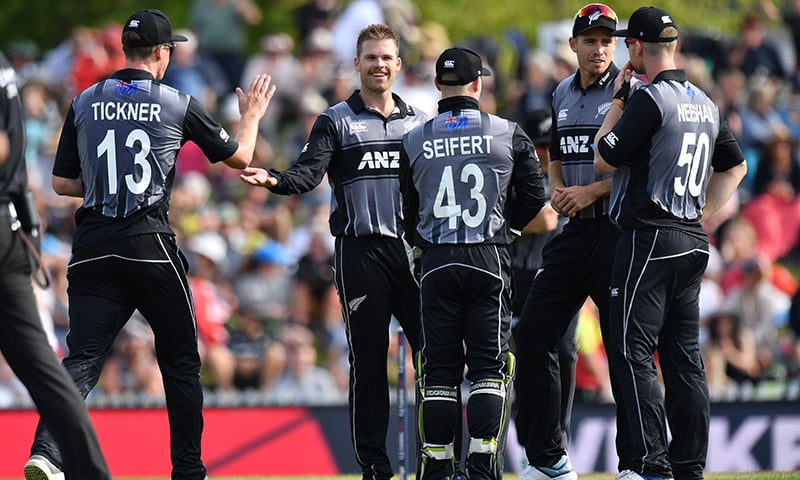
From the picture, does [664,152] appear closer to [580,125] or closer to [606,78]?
[580,125]

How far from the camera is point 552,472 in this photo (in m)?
9.02

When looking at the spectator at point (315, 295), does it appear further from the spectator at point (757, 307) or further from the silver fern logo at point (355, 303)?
the silver fern logo at point (355, 303)

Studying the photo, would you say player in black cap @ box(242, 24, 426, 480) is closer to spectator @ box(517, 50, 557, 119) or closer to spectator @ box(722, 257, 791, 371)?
spectator @ box(722, 257, 791, 371)

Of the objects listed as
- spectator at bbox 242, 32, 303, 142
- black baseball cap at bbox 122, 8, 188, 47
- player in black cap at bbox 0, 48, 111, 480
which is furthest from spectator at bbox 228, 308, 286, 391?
player in black cap at bbox 0, 48, 111, 480

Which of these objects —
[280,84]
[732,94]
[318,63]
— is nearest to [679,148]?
[732,94]

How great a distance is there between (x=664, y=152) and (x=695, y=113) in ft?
1.01

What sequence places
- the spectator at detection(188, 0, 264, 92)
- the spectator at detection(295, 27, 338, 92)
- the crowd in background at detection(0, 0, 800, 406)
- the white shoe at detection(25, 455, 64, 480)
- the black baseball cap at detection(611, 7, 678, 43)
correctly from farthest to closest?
the spectator at detection(188, 0, 264, 92), the spectator at detection(295, 27, 338, 92), the crowd in background at detection(0, 0, 800, 406), the black baseball cap at detection(611, 7, 678, 43), the white shoe at detection(25, 455, 64, 480)

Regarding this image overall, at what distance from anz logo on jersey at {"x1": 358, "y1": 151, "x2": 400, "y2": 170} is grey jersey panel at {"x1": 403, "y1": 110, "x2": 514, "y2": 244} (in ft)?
1.96

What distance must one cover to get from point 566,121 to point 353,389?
2.19 m

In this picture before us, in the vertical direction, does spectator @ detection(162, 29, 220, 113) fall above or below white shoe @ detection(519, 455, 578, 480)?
above

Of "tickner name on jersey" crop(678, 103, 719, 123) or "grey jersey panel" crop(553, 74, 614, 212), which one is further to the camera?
"grey jersey panel" crop(553, 74, 614, 212)

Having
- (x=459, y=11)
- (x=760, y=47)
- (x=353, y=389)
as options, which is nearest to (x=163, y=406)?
(x=353, y=389)

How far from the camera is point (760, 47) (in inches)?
739

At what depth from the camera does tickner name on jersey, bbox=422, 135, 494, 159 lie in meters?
8.39
